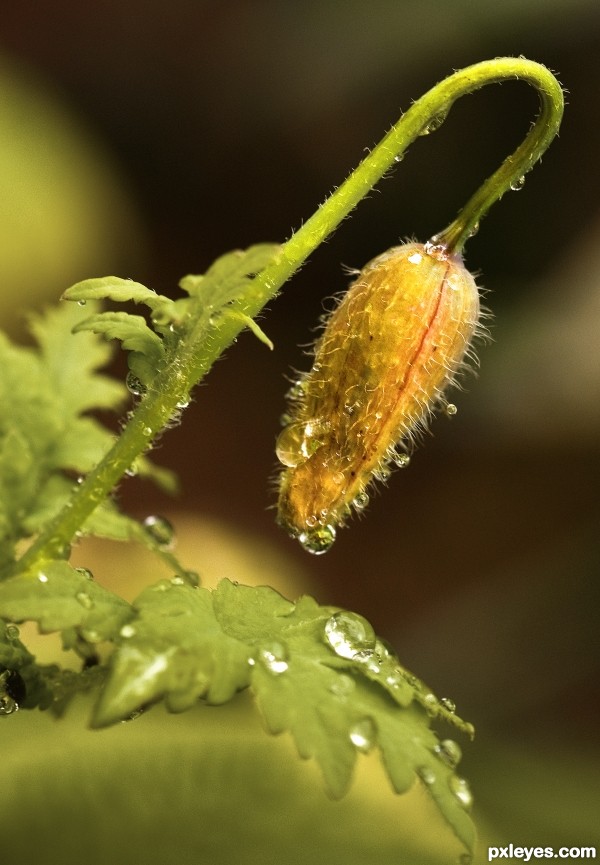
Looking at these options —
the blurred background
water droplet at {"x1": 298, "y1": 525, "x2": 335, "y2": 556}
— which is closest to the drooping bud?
water droplet at {"x1": 298, "y1": 525, "x2": 335, "y2": 556}

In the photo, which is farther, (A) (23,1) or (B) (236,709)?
(A) (23,1)

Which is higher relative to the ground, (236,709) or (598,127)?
(598,127)

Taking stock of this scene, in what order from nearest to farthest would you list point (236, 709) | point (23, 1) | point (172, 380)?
point (172, 380), point (236, 709), point (23, 1)

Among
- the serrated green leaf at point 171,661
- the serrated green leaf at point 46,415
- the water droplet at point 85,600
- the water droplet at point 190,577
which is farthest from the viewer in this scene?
the serrated green leaf at point 46,415

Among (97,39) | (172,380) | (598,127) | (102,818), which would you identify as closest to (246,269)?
(172,380)

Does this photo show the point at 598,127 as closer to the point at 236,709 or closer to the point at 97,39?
the point at 97,39

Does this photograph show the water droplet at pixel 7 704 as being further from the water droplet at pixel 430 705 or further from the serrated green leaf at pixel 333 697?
the water droplet at pixel 430 705

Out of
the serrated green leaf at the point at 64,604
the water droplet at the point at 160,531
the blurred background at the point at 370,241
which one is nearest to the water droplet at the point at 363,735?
the serrated green leaf at the point at 64,604

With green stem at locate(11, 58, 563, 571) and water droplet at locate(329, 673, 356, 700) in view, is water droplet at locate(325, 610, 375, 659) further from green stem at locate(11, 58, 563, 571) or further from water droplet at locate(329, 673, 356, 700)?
green stem at locate(11, 58, 563, 571)
